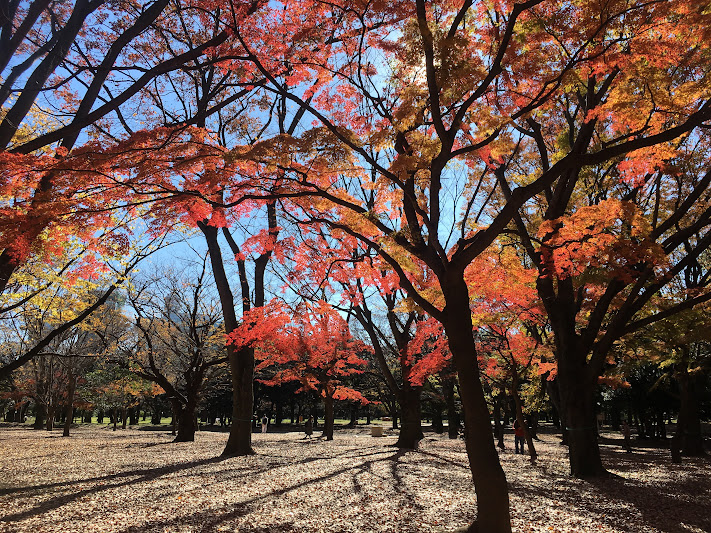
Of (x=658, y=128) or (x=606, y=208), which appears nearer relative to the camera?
(x=658, y=128)

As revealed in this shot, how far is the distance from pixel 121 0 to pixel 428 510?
1139cm

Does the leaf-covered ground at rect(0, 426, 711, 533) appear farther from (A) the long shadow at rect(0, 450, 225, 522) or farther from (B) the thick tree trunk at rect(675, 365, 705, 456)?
(B) the thick tree trunk at rect(675, 365, 705, 456)

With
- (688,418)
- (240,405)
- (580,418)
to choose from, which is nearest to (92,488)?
(240,405)

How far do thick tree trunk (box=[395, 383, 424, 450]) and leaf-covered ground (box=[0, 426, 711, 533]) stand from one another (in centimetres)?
440

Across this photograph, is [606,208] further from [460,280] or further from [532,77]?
[460,280]

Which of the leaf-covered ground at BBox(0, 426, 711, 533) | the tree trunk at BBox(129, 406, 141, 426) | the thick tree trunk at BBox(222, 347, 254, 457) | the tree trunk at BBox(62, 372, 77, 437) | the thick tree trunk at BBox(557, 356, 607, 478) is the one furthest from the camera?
the tree trunk at BBox(129, 406, 141, 426)

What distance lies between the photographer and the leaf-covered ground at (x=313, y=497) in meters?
5.45

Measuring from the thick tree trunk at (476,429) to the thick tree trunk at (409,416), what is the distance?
11098mm

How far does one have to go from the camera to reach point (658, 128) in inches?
273

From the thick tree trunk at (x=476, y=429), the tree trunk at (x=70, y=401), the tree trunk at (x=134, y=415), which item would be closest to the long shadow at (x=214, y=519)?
the thick tree trunk at (x=476, y=429)

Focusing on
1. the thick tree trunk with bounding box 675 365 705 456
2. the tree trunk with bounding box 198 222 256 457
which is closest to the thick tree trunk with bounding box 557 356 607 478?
the thick tree trunk with bounding box 675 365 705 456

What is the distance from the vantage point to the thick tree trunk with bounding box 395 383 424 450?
15609 mm

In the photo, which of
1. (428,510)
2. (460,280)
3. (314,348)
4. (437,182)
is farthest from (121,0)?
(314,348)

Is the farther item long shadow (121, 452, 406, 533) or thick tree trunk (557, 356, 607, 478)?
thick tree trunk (557, 356, 607, 478)
